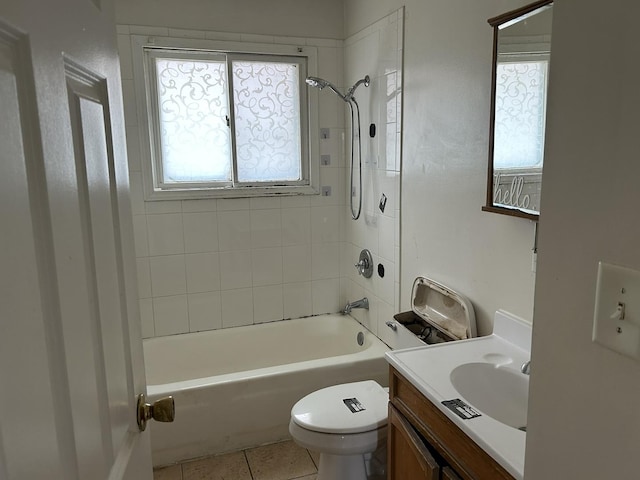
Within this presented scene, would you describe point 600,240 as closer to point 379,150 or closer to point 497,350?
point 497,350

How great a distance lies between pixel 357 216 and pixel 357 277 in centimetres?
41

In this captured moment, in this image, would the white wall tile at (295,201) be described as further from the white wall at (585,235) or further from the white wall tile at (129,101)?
the white wall at (585,235)

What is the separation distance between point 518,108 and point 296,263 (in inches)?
77.1

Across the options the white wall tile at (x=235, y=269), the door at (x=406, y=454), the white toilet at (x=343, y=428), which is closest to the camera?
the door at (x=406, y=454)

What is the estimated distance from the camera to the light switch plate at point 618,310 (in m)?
0.58

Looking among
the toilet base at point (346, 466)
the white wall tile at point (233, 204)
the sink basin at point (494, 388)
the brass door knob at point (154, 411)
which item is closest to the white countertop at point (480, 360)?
the sink basin at point (494, 388)

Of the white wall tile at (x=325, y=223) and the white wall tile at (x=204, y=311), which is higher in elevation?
the white wall tile at (x=325, y=223)

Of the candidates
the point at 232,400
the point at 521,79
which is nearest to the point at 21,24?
the point at 521,79

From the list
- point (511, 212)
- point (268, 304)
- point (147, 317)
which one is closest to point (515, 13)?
point (511, 212)

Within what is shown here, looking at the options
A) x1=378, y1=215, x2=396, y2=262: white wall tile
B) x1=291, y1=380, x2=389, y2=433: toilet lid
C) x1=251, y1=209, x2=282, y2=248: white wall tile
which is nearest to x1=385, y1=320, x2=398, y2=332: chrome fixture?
x1=378, y1=215, x2=396, y2=262: white wall tile

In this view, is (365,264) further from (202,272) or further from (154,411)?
(154,411)

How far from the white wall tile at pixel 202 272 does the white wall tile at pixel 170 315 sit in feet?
0.34

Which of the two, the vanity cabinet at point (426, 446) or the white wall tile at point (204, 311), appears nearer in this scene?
the vanity cabinet at point (426, 446)

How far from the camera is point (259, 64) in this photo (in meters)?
3.06
